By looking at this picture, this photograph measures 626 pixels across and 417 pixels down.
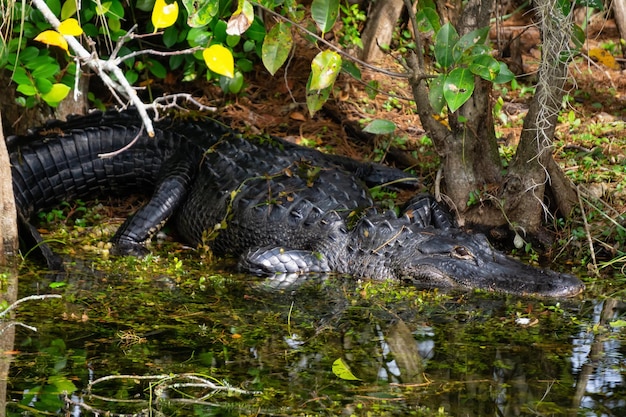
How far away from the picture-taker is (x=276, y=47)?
4312 millimetres

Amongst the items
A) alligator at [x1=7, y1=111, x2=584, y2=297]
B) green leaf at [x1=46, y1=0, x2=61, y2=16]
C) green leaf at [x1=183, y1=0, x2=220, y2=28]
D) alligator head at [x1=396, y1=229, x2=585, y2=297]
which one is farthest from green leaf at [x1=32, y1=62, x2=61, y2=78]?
alligator head at [x1=396, y1=229, x2=585, y2=297]

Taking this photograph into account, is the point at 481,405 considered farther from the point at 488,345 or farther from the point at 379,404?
the point at 488,345

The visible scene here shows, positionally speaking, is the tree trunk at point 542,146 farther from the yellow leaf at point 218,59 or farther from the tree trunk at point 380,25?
the tree trunk at point 380,25

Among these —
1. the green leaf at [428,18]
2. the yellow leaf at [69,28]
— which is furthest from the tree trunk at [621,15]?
the yellow leaf at [69,28]

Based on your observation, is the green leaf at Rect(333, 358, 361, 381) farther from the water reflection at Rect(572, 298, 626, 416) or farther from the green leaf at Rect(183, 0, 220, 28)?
the green leaf at Rect(183, 0, 220, 28)

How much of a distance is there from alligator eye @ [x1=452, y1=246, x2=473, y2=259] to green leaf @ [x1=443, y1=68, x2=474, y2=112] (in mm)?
1073

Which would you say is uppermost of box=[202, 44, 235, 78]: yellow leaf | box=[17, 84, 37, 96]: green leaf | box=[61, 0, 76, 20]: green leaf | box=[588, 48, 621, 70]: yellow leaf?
box=[588, 48, 621, 70]: yellow leaf

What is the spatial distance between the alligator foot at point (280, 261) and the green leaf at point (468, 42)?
1.51 m

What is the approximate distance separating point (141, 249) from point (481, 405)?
295 centimetres

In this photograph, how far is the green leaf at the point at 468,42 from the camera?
4.13 meters

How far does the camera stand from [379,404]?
9.48ft

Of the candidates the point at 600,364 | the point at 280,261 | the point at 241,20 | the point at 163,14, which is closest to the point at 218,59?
the point at 163,14

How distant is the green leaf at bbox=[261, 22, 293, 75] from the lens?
430 cm

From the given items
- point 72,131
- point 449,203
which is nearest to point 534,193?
point 449,203
